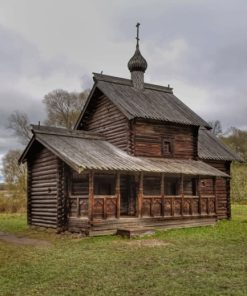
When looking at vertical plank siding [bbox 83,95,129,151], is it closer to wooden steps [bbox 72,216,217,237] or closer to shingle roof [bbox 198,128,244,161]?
wooden steps [bbox 72,216,217,237]

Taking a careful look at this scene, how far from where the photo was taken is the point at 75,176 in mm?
21391

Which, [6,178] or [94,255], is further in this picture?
[6,178]

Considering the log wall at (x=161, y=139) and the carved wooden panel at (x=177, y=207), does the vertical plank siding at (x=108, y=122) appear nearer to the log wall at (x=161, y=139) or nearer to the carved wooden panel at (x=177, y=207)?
the log wall at (x=161, y=139)

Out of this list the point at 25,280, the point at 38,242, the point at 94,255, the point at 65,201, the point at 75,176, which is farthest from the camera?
the point at 75,176

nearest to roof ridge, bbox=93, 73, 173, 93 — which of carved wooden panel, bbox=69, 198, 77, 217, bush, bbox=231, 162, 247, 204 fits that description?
carved wooden panel, bbox=69, 198, 77, 217

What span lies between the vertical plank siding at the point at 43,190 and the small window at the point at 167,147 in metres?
6.86

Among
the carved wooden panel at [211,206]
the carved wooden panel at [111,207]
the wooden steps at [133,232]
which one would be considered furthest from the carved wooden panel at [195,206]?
the carved wooden panel at [111,207]

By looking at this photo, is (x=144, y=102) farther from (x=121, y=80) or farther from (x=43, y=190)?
(x=43, y=190)

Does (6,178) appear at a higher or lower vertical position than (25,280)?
higher

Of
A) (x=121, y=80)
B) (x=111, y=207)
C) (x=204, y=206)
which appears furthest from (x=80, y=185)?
(x=121, y=80)

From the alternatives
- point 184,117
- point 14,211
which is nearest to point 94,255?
point 184,117

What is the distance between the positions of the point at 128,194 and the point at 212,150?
839 cm

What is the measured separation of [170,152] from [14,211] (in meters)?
17.4

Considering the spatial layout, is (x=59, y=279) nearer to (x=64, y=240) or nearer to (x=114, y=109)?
(x=64, y=240)
